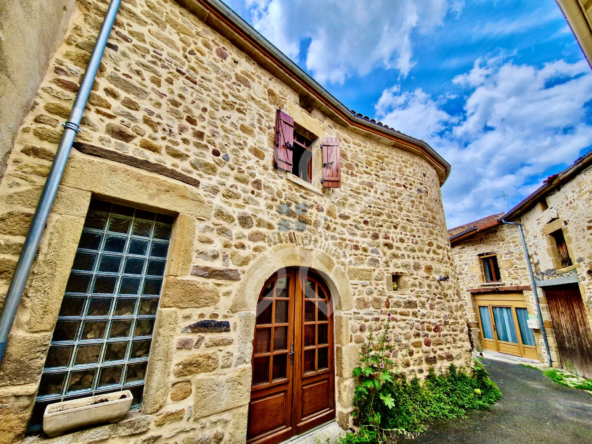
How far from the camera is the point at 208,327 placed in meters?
2.49

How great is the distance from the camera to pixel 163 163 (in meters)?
2.53

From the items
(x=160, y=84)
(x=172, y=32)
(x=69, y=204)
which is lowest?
(x=69, y=204)

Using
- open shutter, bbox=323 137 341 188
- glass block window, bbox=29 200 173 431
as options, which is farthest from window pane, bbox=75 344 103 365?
open shutter, bbox=323 137 341 188

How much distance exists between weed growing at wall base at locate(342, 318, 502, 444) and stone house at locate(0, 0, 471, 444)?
225mm

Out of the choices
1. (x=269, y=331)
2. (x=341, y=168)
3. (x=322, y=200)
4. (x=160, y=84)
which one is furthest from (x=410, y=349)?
(x=160, y=84)

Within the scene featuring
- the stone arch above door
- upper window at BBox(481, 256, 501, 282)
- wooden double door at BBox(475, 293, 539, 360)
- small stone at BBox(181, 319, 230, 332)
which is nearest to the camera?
small stone at BBox(181, 319, 230, 332)

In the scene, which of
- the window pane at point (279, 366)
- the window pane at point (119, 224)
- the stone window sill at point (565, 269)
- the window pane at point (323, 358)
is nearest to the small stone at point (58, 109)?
the window pane at point (119, 224)

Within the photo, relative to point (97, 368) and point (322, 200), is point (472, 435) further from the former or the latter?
point (97, 368)

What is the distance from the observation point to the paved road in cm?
341

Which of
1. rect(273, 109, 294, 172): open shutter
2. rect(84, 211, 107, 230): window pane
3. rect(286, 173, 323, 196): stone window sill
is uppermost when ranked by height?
rect(273, 109, 294, 172): open shutter

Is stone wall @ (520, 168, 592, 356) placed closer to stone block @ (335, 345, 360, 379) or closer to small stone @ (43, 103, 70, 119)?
stone block @ (335, 345, 360, 379)

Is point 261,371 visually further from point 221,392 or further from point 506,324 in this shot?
point 506,324

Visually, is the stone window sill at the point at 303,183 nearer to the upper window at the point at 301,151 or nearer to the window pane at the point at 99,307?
the upper window at the point at 301,151

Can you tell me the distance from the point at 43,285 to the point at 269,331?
2220 mm
